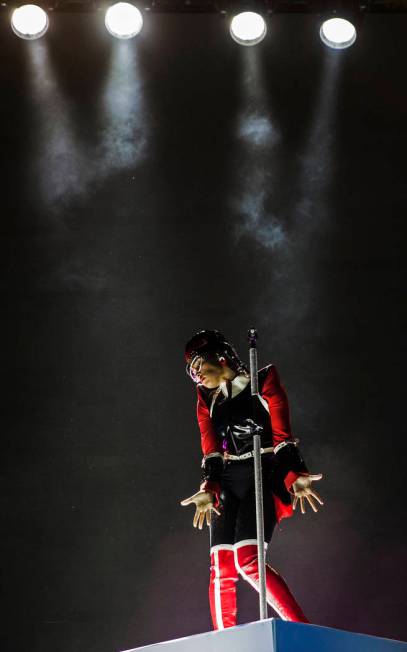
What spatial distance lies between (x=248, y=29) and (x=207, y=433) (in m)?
2.77

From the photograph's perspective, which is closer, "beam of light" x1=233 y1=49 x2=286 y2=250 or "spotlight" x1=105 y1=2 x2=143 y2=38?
"beam of light" x1=233 y1=49 x2=286 y2=250

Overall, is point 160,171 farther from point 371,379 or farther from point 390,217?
point 371,379

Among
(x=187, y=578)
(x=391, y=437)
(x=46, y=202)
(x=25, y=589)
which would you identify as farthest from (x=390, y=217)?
(x=25, y=589)

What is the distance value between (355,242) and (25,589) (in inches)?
106

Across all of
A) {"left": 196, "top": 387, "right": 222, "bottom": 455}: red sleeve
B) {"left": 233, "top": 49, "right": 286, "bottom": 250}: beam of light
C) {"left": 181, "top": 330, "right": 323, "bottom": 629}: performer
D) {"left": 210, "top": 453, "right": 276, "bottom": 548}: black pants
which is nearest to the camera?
{"left": 181, "top": 330, "right": 323, "bottom": 629}: performer

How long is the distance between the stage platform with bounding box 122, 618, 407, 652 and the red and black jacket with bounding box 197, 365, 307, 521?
1.13 metres

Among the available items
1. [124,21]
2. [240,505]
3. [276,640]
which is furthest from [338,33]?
[276,640]

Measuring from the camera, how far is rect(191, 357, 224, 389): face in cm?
411

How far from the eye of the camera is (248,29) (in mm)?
5734

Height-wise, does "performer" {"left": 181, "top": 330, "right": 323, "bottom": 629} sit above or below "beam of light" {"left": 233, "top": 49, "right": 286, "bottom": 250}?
below

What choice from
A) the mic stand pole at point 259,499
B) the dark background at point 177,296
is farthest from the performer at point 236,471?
the dark background at point 177,296

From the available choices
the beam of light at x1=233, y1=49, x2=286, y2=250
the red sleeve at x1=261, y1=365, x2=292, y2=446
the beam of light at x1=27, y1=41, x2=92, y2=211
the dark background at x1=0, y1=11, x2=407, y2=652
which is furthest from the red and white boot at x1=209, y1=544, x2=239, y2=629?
the beam of light at x1=27, y1=41, x2=92, y2=211

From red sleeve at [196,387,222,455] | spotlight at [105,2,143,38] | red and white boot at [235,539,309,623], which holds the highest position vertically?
spotlight at [105,2,143,38]

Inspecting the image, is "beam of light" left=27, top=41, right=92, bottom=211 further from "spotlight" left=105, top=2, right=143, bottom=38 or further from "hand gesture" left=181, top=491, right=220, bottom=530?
"hand gesture" left=181, top=491, right=220, bottom=530
